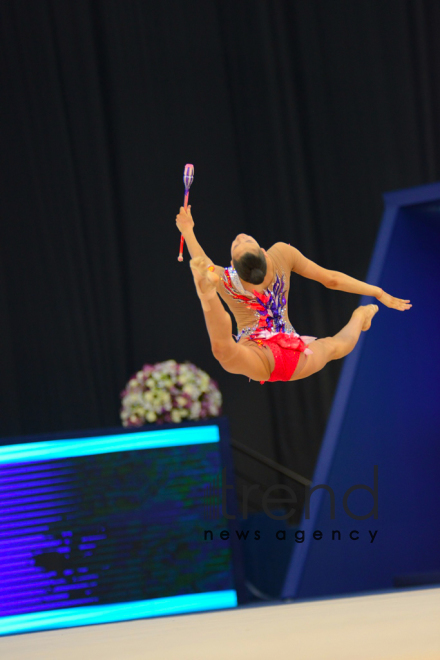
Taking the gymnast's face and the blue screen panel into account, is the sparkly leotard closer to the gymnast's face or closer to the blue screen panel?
the gymnast's face

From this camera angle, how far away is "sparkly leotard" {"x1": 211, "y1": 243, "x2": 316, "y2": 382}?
2420mm

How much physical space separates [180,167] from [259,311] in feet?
10.2

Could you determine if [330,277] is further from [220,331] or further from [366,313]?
[220,331]

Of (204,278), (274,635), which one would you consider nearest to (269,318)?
(204,278)

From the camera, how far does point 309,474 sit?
213 inches

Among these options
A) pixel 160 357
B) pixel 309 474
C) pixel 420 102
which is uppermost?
pixel 420 102

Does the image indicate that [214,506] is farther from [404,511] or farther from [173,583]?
[404,511]

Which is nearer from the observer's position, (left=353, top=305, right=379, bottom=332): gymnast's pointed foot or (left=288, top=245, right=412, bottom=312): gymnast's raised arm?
(left=288, top=245, right=412, bottom=312): gymnast's raised arm

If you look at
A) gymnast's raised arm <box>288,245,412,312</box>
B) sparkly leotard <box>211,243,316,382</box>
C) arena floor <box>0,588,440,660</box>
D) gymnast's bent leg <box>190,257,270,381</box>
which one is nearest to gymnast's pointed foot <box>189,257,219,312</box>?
gymnast's bent leg <box>190,257,270,381</box>

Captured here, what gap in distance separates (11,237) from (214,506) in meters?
2.43

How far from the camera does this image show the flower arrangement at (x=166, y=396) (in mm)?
3654

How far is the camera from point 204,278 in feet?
6.82

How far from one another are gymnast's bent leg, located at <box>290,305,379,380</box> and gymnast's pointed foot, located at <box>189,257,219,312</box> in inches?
20.4

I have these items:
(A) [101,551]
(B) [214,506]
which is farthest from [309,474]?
(A) [101,551]
